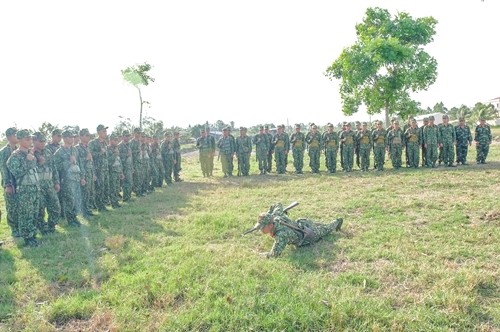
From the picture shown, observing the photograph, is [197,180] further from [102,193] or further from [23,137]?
[23,137]

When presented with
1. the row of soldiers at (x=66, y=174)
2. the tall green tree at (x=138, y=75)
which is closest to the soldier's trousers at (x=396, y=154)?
the row of soldiers at (x=66, y=174)

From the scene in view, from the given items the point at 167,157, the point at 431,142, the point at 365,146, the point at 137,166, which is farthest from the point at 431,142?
the point at 137,166

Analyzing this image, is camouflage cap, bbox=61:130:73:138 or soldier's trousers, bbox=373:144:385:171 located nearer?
camouflage cap, bbox=61:130:73:138

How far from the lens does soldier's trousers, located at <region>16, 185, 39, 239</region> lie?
641 centimetres

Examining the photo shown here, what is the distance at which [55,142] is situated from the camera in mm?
8062

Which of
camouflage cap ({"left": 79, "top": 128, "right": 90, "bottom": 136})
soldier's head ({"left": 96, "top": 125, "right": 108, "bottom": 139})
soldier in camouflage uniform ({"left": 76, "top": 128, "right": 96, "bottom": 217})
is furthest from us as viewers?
soldier's head ({"left": 96, "top": 125, "right": 108, "bottom": 139})

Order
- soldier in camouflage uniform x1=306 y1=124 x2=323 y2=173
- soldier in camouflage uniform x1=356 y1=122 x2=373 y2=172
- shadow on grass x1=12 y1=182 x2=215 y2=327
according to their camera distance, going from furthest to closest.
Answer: soldier in camouflage uniform x1=306 y1=124 x2=323 y2=173 < soldier in camouflage uniform x1=356 y1=122 x2=373 y2=172 < shadow on grass x1=12 y1=182 x2=215 y2=327

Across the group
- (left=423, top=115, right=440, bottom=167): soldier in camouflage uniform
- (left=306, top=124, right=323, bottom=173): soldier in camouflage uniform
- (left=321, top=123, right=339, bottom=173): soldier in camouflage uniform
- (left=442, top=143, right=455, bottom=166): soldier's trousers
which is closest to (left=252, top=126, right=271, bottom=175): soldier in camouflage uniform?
(left=306, top=124, right=323, bottom=173): soldier in camouflage uniform

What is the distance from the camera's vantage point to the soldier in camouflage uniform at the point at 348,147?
13.8 metres

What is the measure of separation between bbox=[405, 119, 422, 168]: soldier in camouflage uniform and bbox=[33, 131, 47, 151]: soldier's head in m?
10.9

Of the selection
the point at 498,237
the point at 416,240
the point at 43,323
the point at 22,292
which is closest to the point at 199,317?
the point at 43,323

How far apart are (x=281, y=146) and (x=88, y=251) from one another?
9428 mm

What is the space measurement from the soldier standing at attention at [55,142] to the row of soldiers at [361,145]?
6883 millimetres

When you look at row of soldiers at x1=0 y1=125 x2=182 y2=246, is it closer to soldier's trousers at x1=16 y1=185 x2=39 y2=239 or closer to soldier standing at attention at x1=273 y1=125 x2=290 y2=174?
soldier's trousers at x1=16 y1=185 x2=39 y2=239
